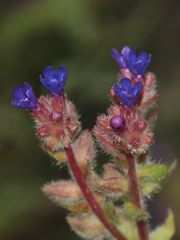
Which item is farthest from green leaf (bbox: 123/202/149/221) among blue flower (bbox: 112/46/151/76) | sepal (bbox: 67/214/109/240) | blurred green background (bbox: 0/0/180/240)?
blurred green background (bbox: 0/0/180/240)

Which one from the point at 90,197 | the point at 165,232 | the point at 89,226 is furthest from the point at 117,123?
the point at 165,232

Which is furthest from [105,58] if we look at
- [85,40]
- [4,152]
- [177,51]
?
[4,152]

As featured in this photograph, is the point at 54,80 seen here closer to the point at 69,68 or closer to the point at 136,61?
the point at 136,61

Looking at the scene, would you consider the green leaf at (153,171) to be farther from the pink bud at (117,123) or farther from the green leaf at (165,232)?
the green leaf at (165,232)

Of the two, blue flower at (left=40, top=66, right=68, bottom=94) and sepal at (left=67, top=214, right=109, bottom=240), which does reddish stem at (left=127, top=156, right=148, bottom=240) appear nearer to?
sepal at (left=67, top=214, right=109, bottom=240)

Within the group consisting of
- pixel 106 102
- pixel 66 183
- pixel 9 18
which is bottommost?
pixel 66 183

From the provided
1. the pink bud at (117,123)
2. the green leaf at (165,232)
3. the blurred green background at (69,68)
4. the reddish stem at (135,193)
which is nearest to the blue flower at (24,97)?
the pink bud at (117,123)

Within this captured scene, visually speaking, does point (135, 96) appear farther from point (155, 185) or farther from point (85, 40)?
point (85, 40)
